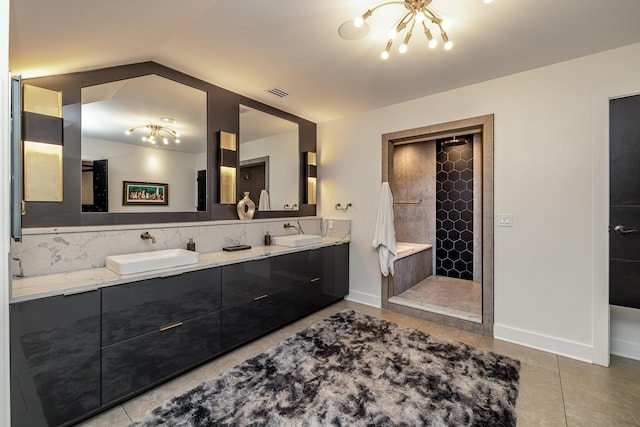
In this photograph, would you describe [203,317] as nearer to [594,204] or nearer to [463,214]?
[594,204]

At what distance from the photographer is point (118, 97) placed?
7.31 feet

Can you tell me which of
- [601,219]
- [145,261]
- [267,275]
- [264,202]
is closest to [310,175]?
[264,202]

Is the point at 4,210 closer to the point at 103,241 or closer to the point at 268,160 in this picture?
the point at 103,241

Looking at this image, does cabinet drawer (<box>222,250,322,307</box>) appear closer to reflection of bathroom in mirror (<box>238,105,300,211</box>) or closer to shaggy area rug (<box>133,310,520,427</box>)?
shaggy area rug (<box>133,310,520,427</box>)

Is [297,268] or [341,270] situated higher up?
[297,268]

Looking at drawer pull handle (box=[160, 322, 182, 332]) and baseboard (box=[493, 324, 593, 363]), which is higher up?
drawer pull handle (box=[160, 322, 182, 332])

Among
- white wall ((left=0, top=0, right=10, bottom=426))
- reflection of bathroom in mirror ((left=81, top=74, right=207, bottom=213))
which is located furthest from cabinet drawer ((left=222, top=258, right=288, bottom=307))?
white wall ((left=0, top=0, right=10, bottom=426))

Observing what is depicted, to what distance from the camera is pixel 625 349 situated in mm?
2344

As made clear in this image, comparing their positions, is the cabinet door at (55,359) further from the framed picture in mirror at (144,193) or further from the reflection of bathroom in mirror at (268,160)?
the reflection of bathroom in mirror at (268,160)

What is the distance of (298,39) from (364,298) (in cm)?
292

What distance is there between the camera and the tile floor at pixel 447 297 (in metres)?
3.11

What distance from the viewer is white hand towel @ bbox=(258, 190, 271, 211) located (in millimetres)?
3309

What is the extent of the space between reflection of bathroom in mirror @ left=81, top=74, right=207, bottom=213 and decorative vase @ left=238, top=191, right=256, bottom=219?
1.25 ft

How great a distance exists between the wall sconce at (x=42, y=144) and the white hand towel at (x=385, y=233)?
9.28ft
